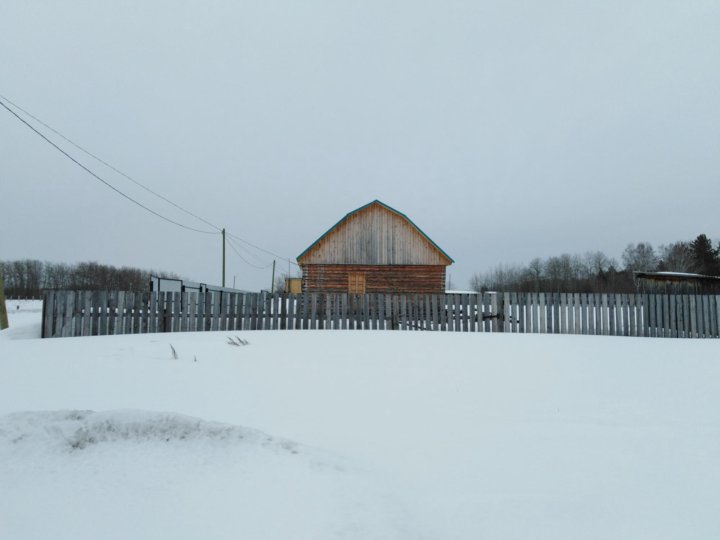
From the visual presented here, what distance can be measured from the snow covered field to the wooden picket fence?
5.38m

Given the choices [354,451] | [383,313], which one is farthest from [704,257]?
[354,451]

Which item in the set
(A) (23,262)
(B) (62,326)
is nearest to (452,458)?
(B) (62,326)

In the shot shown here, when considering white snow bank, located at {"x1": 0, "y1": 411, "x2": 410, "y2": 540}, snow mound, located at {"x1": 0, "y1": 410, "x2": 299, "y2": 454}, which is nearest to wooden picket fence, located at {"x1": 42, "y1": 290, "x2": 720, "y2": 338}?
snow mound, located at {"x1": 0, "y1": 410, "x2": 299, "y2": 454}

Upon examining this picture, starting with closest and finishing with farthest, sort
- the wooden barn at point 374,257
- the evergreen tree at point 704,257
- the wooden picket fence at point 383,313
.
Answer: the wooden picket fence at point 383,313 < the wooden barn at point 374,257 < the evergreen tree at point 704,257

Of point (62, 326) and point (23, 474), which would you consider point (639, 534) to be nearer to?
point (23, 474)

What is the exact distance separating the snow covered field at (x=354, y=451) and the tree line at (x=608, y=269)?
4117cm

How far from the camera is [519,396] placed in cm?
456

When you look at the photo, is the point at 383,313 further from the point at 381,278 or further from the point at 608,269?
the point at 608,269

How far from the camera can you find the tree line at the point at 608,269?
62.9 m

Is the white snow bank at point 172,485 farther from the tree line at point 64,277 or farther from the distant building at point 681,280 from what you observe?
the tree line at point 64,277

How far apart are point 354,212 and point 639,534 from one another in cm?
1946

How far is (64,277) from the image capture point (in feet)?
267

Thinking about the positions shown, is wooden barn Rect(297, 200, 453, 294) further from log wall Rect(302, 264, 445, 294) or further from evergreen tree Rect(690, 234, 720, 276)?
evergreen tree Rect(690, 234, 720, 276)

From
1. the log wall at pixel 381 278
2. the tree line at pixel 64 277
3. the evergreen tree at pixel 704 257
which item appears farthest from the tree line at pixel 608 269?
the tree line at pixel 64 277
